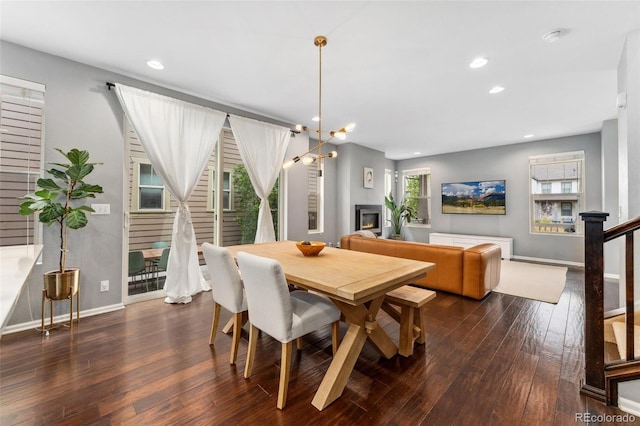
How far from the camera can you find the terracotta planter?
2.47 meters

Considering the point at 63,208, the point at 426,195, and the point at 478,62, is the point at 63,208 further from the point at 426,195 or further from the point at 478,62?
the point at 426,195

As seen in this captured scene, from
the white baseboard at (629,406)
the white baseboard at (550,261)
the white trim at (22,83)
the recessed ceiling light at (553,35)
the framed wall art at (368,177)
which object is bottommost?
the white baseboard at (629,406)

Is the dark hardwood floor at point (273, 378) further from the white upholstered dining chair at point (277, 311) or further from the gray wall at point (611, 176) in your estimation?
the gray wall at point (611, 176)

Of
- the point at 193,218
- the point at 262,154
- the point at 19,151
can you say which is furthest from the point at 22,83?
the point at 262,154

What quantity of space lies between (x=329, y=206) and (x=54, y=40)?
4.91 m

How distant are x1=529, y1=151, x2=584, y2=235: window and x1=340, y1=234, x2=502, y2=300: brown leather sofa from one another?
318 cm

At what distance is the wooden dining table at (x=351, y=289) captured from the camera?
1.57m

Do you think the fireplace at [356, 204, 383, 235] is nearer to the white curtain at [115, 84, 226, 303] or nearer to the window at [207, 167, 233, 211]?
the window at [207, 167, 233, 211]

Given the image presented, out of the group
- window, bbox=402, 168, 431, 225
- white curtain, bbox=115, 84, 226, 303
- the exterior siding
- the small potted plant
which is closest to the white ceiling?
white curtain, bbox=115, 84, 226, 303

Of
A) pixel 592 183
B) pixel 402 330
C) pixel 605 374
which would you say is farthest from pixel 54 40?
pixel 592 183

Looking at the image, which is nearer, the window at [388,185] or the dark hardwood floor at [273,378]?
the dark hardwood floor at [273,378]

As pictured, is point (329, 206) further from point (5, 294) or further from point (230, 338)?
point (5, 294)
